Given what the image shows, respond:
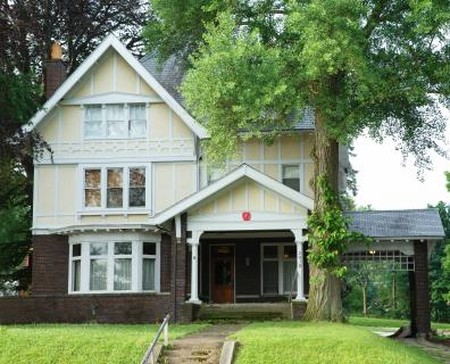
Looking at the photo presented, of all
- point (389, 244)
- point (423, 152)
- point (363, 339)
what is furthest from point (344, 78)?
point (363, 339)

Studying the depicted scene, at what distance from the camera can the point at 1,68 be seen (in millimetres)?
27500

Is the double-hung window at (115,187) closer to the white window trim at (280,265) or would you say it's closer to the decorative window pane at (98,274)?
the decorative window pane at (98,274)

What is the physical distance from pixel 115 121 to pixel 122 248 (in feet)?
16.2

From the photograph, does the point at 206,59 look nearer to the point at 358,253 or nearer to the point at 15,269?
the point at 358,253

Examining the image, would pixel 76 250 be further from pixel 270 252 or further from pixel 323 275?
pixel 323 275

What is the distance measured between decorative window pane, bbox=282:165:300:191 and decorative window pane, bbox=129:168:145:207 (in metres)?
5.35

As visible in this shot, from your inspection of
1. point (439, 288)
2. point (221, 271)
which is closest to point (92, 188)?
point (221, 271)

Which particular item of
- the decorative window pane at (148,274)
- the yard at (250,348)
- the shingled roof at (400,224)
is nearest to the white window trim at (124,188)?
the decorative window pane at (148,274)

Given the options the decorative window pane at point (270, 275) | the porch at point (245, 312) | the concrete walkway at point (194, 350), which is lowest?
the concrete walkway at point (194, 350)

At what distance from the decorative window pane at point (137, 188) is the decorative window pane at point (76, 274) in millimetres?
2992

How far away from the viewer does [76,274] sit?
101 ft

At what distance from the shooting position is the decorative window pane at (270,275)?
A: 31516 millimetres

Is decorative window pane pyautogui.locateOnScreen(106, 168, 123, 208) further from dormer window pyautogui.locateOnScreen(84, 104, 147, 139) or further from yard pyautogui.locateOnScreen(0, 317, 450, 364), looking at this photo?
yard pyautogui.locateOnScreen(0, 317, 450, 364)

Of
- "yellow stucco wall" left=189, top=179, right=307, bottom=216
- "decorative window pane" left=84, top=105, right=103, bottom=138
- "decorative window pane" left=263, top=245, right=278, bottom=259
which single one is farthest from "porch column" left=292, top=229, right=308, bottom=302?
"decorative window pane" left=84, top=105, right=103, bottom=138
